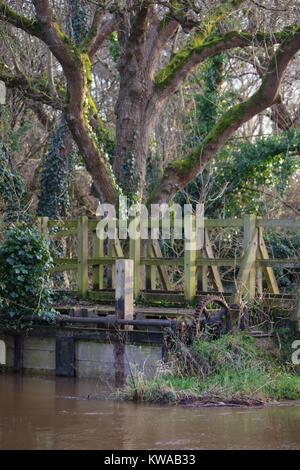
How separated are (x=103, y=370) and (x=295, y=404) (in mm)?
3610

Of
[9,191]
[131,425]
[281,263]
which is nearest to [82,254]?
[9,191]

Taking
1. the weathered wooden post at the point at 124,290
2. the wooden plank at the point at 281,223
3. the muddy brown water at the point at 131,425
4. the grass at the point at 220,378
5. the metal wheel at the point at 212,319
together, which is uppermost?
the wooden plank at the point at 281,223

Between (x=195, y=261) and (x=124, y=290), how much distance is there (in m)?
1.47

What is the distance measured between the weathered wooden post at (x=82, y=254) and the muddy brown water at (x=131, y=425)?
12.1 ft

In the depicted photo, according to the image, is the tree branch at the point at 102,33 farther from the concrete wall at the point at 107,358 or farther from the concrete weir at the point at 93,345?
the concrete wall at the point at 107,358

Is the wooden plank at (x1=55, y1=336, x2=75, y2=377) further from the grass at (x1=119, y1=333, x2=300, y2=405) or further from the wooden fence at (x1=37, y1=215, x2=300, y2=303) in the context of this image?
the grass at (x1=119, y1=333, x2=300, y2=405)

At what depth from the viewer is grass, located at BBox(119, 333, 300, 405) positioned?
12875 mm

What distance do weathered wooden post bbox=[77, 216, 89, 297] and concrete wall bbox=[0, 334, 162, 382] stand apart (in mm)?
1542

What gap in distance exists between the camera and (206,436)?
10656 millimetres

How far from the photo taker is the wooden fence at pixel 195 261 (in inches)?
585

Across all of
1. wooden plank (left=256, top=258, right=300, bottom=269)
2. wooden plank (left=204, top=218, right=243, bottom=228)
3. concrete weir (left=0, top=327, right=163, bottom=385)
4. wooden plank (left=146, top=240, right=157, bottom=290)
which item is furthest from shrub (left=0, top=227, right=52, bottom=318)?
wooden plank (left=256, top=258, right=300, bottom=269)

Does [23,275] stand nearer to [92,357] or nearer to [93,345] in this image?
[93,345]

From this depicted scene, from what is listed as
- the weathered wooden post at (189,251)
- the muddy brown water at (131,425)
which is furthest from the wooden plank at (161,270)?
the muddy brown water at (131,425)

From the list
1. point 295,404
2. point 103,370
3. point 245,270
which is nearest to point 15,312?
point 103,370
